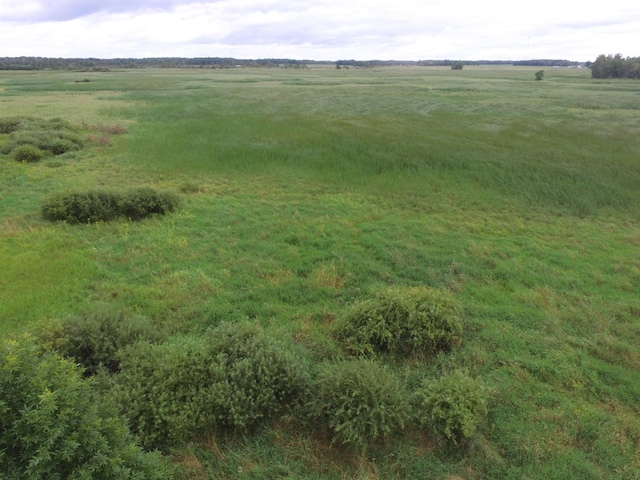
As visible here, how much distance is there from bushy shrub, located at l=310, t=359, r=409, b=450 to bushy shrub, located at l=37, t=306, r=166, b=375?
11.5 feet

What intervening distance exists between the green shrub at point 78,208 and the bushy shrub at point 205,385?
880cm

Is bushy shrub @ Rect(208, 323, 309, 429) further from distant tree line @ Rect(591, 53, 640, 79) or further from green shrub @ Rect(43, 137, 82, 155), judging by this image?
distant tree line @ Rect(591, 53, 640, 79)

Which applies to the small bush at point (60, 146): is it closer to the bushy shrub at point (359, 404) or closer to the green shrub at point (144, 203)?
the green shrub at point (144, 203)

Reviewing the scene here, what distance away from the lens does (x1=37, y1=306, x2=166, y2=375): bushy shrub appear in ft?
22.4

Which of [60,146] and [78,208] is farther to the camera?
[60,146]

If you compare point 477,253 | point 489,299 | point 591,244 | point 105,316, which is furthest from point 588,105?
point 105,316

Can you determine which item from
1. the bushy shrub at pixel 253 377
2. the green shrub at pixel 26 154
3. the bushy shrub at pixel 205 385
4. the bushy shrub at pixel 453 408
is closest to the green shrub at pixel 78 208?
Result: the bushy shrub at pixel 205 385

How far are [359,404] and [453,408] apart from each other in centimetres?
144

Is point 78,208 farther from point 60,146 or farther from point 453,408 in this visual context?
point 453,408

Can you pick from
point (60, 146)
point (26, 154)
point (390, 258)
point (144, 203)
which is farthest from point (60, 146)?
point (390, 258)

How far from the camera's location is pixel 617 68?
89125 mm

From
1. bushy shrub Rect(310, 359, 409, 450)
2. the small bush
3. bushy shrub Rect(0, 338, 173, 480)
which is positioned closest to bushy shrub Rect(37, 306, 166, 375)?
bushy shrub Rect(0, 338, 173, 480)

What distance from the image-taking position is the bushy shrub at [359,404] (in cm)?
588

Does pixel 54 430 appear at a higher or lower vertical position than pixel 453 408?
higher
